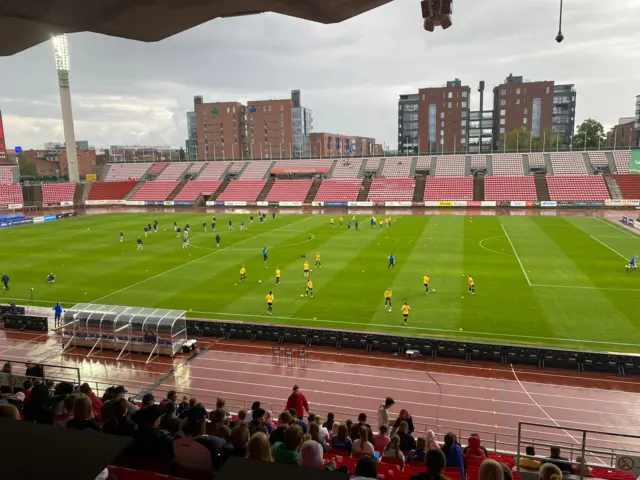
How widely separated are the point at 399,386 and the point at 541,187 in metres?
64.5

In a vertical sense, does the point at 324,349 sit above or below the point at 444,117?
below

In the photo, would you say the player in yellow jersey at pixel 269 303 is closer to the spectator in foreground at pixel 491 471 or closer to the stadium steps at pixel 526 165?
the spectator in foreground at pixel 491 471

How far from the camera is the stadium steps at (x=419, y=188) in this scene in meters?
73.8

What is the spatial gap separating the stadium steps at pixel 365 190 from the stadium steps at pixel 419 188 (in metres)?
7.63

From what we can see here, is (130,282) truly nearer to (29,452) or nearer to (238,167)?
(29,452)

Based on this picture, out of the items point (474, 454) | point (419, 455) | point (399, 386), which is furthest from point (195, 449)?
point (399, 386)

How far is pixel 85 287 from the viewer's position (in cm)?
2909

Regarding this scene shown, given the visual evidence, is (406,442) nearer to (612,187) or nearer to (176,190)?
(612,187)

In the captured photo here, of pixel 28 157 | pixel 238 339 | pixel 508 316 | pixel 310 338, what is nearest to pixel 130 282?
pixel 238 339

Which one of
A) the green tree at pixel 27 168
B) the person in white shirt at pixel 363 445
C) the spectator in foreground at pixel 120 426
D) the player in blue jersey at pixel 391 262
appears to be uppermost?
the green tree at pixel 27 168

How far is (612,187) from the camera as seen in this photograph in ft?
227

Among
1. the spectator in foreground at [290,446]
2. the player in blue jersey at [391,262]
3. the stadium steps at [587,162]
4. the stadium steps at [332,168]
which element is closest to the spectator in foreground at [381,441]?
the spectator in foreground at [290,446]

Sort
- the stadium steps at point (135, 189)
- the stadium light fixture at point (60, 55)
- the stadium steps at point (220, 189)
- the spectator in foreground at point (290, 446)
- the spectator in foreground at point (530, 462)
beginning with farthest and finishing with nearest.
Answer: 1. the stadium steps at point (135, 189)
2. the stadium steps at point (220, 189)
3. the stadium light fixture at point (60, 55)
4. the spectator in foreground at point (530, 462)
5. the spectator in foreground at point (290, 446)

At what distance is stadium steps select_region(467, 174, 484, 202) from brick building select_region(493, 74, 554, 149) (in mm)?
50871
